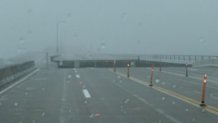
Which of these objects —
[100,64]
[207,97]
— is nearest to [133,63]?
[100,64]

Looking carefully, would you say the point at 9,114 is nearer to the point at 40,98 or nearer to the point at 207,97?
the point at 40,98

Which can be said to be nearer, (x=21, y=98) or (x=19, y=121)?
(x=19, y=121)

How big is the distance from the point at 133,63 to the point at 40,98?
58.0 meters

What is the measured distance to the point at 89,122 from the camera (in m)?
12.6

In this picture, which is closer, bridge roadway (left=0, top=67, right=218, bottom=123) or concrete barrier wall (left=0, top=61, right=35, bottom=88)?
bridge roadway (left=0, top=67, right=218, bottom=123)

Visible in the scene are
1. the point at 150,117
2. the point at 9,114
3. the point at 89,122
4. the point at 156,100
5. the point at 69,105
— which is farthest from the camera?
the point at 156,100

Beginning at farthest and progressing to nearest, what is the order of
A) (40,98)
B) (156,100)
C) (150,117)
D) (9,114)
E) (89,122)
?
(40,98), (156,100), (9,114), (150,117), (89,122)

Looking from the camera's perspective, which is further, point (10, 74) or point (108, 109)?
point (10, 74)

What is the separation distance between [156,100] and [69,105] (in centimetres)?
352

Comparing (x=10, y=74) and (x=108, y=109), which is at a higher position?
(x=108, y=109)

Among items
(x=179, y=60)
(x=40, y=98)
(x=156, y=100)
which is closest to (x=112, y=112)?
(x=156, y=100)

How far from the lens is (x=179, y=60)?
73.3 m

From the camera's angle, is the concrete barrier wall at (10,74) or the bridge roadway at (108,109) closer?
the bridge roadway at (108,109)

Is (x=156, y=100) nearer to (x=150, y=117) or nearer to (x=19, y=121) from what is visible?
(x=150, y=117)
